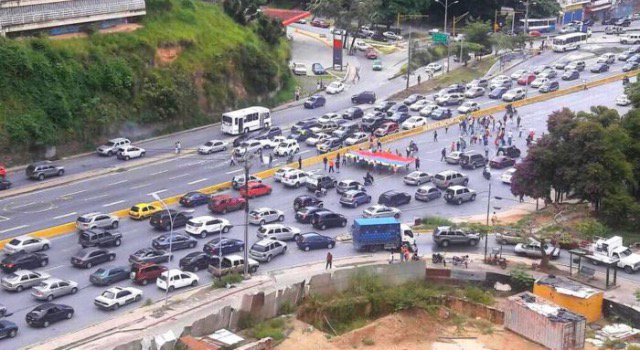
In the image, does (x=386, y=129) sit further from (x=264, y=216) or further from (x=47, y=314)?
(x=47, y=314)

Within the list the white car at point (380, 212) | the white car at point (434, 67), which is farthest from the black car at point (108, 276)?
the white car at point (434, 67)

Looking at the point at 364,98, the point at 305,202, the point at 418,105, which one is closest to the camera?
the point at 305,202

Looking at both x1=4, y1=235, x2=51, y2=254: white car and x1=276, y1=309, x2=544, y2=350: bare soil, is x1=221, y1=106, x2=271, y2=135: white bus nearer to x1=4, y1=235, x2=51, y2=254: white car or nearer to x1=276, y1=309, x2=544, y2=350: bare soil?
x1=4, y1=235, x2=51, y2=254: white car

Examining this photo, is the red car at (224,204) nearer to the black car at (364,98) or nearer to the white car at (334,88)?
the black car at (364,98)

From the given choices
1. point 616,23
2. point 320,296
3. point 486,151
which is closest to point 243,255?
point 320,296

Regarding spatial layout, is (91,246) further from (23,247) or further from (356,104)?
(356,104)

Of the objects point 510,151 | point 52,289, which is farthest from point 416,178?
point 52,289

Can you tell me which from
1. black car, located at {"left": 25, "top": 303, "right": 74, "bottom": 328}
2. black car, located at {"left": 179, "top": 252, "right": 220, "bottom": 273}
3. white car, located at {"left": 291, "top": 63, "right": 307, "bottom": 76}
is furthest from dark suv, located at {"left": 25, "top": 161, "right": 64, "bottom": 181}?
white car, located at {"left": 291, "top": 63, "right": 307, "bottom": 76}
